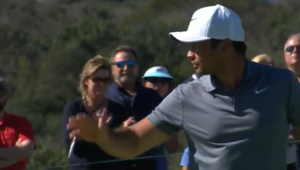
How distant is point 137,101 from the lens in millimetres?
5926

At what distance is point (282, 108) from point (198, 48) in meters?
0.48

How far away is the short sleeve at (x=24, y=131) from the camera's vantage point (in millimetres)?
5535

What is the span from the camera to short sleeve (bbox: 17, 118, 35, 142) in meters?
5.54

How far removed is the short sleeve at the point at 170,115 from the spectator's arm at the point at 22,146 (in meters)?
1.89

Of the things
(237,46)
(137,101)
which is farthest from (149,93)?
(237,46)

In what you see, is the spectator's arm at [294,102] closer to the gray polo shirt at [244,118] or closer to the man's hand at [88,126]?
the gray polo shirt at [244,118]

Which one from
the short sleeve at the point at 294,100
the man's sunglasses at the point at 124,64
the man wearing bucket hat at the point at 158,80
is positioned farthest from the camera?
the man wearing bucket hat at the point at 158,80

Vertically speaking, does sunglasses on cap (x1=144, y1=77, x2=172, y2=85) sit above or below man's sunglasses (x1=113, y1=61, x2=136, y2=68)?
below

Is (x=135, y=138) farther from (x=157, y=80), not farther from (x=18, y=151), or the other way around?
(x=157, y=80)

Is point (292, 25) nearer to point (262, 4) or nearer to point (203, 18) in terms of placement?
point (262, 4)

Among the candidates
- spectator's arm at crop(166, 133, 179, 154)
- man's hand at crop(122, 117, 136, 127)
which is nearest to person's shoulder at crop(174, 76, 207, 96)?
man's hand at crop(122, 117, 136, 127)

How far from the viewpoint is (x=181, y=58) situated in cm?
2805

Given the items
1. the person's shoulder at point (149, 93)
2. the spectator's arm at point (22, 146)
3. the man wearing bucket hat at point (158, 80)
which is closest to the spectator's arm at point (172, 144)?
the man wearing bucket hat at point (158, 80)

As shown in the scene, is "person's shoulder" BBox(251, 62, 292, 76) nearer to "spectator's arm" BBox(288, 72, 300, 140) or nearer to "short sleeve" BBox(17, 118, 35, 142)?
"spectator's arm" BBox(288, 72, 300, 140)
